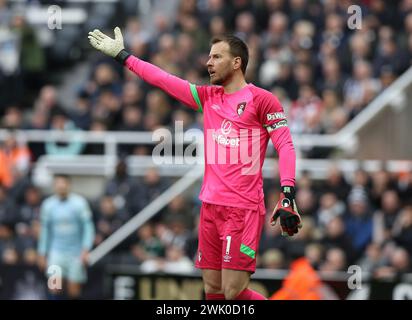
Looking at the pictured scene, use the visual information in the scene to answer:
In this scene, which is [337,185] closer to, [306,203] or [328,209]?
[328,209]

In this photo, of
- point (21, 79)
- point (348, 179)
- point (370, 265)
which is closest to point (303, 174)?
point (348, 179)

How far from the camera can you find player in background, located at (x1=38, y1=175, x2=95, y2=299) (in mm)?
15922

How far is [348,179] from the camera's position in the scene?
Answer: 17.1 meters

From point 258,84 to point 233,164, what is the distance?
8.35 m

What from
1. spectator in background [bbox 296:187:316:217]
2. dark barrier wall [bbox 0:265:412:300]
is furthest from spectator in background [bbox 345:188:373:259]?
dark barrier wall [bbox 0:265:412:300]

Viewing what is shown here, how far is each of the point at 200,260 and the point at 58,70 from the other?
11.9 m

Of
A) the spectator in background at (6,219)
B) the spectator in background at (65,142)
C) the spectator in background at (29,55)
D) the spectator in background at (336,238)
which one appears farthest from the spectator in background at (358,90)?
the spectator in background at (29,55)

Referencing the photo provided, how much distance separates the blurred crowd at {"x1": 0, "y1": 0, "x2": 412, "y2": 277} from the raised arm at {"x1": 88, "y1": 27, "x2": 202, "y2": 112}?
584 cm

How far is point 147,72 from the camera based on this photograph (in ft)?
33.1

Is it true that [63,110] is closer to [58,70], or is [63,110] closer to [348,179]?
[58,70]

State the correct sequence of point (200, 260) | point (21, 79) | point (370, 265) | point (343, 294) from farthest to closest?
1. point (21, 79)
2. point (370, 265)
3. point (343, 294)
4. point (200, 260)

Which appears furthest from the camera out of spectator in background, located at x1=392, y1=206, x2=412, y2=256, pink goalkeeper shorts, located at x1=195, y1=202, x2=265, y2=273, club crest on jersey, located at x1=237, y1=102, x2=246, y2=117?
spectator in background, located at x1=392, y1=206, x2=412, y2=256

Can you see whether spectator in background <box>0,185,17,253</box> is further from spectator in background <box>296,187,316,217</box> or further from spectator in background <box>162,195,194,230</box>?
spectator in background <box>296,187,316,217</box>

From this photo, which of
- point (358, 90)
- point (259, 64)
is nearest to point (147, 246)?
point (259, 64)
